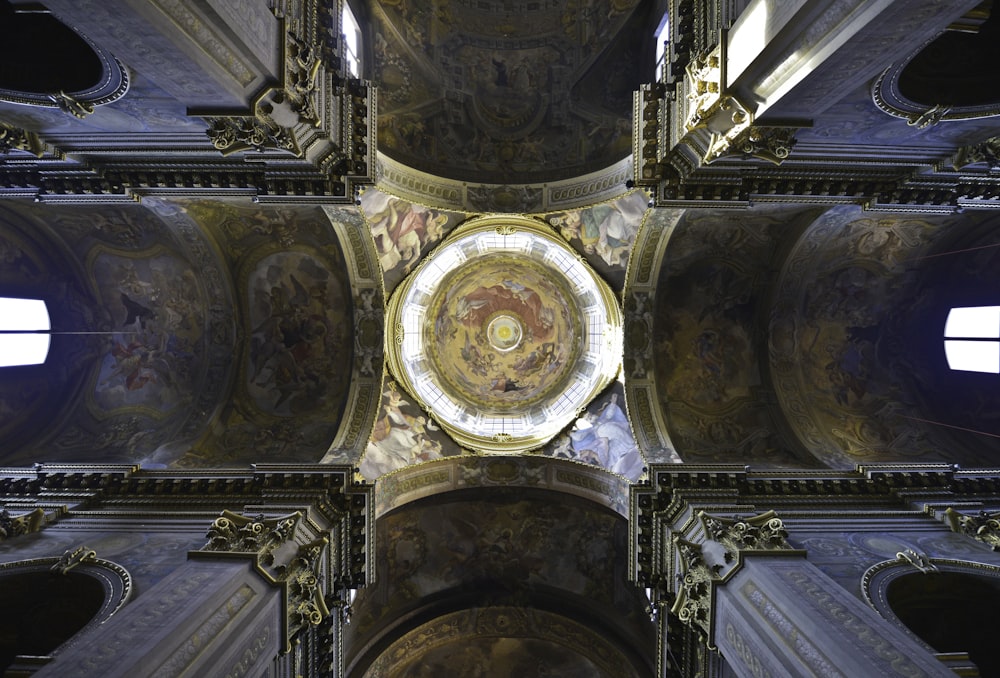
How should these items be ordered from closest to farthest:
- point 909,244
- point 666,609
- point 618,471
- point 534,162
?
point 666,609 < point 909,244 < point 618,471 < point 534,162

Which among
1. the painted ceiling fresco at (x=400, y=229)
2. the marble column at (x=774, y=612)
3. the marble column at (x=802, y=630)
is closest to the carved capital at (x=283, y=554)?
the marble column at (x=774, y=612)

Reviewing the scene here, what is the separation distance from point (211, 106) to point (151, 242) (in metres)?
6.82

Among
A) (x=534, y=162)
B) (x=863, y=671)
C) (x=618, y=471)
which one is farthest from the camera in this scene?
(x=534, y=162)

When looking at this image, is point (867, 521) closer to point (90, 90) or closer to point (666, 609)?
point (666, 609)

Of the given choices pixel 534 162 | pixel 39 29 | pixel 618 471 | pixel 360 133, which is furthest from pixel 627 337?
pixel 39 29

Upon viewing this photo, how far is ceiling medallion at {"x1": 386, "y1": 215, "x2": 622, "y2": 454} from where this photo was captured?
1575 cm

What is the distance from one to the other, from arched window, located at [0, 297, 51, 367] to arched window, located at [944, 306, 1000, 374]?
76.0 feet

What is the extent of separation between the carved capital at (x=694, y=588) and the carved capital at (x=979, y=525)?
15.3 ft

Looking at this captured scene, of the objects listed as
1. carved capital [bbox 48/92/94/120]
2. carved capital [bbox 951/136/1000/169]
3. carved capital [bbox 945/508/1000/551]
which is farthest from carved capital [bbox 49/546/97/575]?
carved capital [bbox 951/136/1000/169]

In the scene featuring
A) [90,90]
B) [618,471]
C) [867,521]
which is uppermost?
[90,90]

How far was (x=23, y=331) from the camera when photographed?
1302 cm

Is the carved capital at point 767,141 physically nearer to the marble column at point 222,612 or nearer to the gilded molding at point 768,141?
the gilded molding at point 768,141

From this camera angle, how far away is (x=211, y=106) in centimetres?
820

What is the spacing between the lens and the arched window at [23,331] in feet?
41.7
